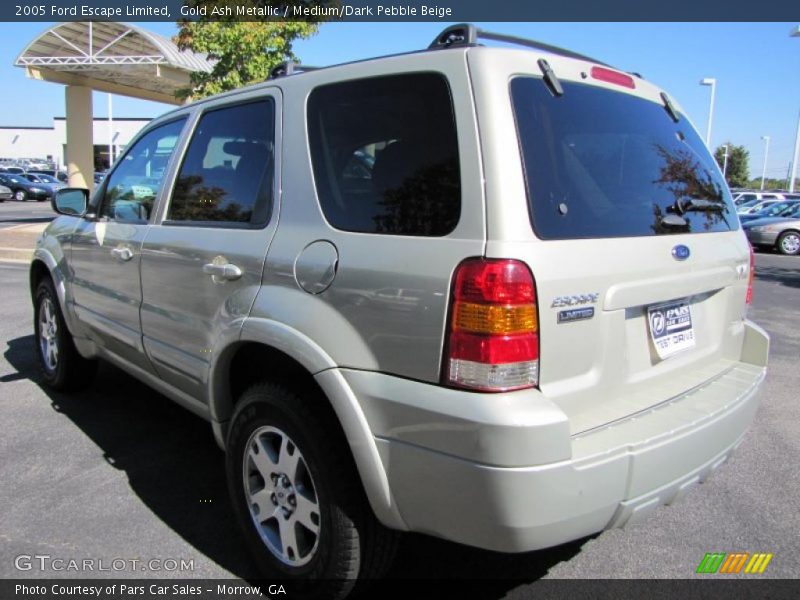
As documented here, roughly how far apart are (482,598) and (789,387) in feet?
12.9

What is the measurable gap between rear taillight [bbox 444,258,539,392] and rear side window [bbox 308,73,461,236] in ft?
0.67

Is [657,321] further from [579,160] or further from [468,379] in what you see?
[468,379]

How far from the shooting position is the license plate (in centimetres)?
235

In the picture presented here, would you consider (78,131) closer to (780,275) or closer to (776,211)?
(780,275)

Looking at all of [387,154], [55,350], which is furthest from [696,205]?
[55,350]

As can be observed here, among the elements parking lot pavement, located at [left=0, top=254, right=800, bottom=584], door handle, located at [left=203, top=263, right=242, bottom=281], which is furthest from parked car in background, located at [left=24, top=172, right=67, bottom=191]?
door handle, located at [left=203, top=263, right=242, bottom=281]

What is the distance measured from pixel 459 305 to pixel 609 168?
2.87 feet

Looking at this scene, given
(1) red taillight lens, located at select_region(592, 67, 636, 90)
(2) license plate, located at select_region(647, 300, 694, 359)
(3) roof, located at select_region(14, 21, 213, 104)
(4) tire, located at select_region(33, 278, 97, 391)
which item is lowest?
(4) tire, located at select_region(33, 278, 97, 391)

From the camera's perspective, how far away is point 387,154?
7.26 feet

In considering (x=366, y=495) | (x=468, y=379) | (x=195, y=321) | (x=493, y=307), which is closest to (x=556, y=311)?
(x=493, y=307)

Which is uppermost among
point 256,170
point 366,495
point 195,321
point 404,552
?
point 256,170

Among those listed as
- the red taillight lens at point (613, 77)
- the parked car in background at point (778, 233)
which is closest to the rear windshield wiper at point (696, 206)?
the red taillight lens at point (613, 77)

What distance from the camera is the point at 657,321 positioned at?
2365mm

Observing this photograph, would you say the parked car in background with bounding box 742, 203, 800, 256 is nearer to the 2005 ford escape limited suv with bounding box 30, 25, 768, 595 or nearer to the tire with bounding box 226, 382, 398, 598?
the 2005 ford escape limited suv with bounding box 30, 25, 768, 595
